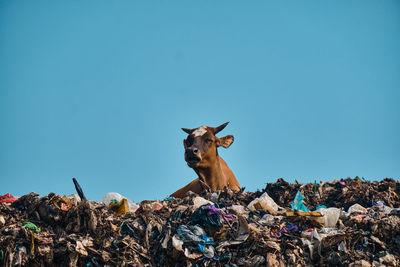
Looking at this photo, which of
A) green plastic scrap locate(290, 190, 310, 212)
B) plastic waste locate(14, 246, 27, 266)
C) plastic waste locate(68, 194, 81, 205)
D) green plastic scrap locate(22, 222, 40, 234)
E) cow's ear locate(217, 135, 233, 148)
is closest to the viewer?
plastic waste locate(14, 246, 27, 266)

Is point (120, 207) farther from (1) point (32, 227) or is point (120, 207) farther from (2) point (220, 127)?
(2) point (220, 127)

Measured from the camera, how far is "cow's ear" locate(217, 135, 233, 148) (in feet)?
40.4

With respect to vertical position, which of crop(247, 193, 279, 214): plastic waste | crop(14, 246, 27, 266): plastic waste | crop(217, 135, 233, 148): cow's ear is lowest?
crop(14, 246, 27, 266): plastic waste

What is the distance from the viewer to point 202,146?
11633mm

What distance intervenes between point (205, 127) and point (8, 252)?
7061 mm

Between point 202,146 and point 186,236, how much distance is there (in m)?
5.70

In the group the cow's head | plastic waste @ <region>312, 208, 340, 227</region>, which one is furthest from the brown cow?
plastic waste @ <region>312, 208, 340, 227</region>

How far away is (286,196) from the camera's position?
28.0 feet

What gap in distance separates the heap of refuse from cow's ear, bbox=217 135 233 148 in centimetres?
537

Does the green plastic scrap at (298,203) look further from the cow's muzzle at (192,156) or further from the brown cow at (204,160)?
the cow's muzzle at (192,156)

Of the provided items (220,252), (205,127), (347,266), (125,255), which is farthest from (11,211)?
(205,127)

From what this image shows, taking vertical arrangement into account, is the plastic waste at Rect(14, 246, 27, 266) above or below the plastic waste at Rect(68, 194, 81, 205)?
below

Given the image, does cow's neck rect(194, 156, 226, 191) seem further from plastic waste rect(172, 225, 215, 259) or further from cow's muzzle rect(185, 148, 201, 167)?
plastic waste rect(172, 225, 215, 259)

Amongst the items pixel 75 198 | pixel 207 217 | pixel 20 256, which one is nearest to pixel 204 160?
pixel 75 198
